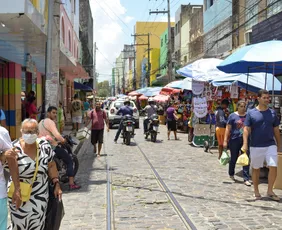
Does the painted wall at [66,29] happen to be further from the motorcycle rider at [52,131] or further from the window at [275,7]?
the motorcycle rider at [52,131]

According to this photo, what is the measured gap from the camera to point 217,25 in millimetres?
28406

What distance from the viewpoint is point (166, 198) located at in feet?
23.5

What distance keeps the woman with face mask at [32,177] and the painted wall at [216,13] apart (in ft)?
76.3

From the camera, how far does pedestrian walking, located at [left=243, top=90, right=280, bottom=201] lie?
696cm

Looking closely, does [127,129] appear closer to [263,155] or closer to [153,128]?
[153,128]

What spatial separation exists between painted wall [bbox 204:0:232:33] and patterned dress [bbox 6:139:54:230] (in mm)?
23294

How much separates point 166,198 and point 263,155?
1.86m

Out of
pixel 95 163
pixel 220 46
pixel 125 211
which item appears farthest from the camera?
pixel 220 46

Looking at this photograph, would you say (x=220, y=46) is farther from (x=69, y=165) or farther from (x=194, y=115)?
(x=69, y=165)

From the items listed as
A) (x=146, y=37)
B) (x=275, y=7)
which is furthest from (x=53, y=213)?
(x=146, y=37)

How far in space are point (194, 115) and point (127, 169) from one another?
19.1ft

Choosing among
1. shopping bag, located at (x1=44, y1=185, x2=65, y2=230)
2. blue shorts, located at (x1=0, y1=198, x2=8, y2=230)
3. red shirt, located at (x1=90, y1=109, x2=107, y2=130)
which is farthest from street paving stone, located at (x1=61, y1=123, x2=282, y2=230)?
blue shorts, located at (x1=0, y1=198, x2=8, y2=230)

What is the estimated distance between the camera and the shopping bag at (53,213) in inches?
168

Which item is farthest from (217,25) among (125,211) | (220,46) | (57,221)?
(57,221)
